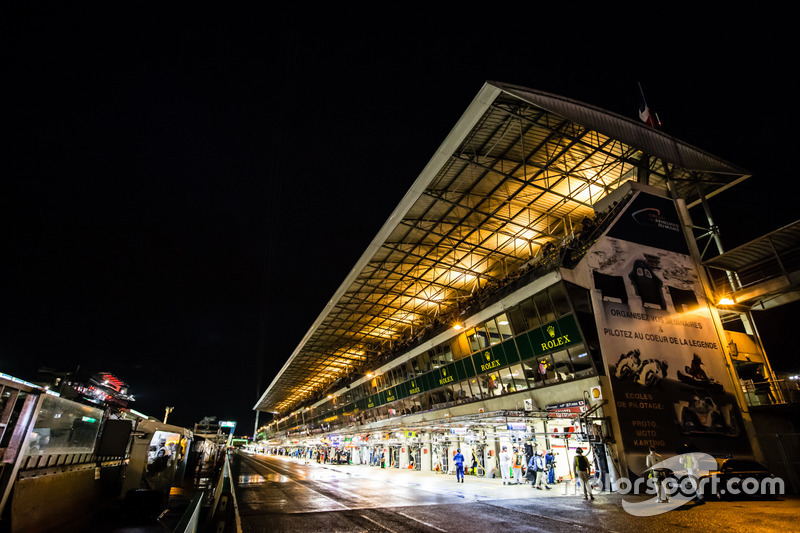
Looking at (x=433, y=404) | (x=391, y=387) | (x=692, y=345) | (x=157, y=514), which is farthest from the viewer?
(x=391, y=387)

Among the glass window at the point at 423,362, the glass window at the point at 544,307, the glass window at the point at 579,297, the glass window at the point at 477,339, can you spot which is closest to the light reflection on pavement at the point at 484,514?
the glass window at the point at 579,297

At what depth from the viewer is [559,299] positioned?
19625mm

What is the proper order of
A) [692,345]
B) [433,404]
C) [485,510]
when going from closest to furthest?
1. [485,510]
2. [692,345]
3. [433,404]

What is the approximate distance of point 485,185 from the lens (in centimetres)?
2316

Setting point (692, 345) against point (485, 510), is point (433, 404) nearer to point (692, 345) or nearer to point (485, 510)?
point (692, 345)

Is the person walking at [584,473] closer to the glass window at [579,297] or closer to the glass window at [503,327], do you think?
the glass window at [579,297]

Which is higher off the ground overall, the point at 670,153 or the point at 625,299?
the point at 670,153

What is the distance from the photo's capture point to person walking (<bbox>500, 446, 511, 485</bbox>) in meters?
19.5

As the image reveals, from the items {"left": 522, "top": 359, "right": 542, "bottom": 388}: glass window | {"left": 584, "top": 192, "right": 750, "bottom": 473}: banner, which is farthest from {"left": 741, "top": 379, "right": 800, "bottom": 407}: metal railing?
{"left": 522, "top": 359, "right": 542, "bottom": 388}: glass window

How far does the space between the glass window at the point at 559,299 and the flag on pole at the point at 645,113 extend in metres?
13.4

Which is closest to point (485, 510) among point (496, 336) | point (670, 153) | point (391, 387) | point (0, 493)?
point (0, 493)

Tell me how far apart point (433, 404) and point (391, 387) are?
7988 mm

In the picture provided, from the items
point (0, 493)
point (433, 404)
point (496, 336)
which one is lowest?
point (0, 493)

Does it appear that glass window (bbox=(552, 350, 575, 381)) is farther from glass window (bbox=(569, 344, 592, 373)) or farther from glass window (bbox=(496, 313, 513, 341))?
glass window (bbox=(496, 313, 513, 341))
